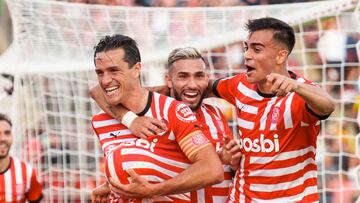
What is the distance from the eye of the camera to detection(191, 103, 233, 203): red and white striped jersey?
14.7 ft

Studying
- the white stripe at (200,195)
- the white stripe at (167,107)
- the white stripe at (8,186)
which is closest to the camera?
the white stripe at (167,107)

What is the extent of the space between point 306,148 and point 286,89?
0.65 meters

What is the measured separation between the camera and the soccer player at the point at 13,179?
606 centimetres

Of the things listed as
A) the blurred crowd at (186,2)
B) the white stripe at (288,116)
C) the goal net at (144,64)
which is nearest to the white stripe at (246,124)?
the white stripe at (288,116)

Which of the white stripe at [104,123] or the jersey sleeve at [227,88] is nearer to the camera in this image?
the white stripe at [104,123]

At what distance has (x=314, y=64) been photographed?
20.7 ft

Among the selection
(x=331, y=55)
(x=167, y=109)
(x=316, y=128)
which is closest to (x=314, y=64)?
(x=331, y=55)

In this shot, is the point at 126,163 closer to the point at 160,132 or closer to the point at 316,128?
the point at 160,132

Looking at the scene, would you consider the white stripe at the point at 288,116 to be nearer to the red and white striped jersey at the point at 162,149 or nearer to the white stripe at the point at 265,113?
the white stripe at the point at 265,113

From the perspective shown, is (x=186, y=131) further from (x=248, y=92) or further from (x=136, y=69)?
(x=248, y=92)

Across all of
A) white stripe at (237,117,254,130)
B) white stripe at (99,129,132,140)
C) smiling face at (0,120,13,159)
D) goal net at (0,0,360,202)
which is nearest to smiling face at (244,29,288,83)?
white stripe at (237,117,254,130)

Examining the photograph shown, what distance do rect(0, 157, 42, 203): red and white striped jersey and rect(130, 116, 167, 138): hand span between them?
2417 mm

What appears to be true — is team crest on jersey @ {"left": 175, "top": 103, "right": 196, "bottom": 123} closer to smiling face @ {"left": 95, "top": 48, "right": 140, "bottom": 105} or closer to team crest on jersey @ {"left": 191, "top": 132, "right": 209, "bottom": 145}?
team crest on jersey @ {"left": 191, "top": 132, "right": 209, "bottom": 145}

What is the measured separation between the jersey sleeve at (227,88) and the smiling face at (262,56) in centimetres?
33
